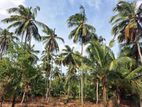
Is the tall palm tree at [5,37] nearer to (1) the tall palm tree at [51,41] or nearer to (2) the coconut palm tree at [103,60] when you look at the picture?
(1) the tall palm tree at [51,41]

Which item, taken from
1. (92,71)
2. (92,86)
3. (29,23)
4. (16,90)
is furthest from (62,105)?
(92,71)

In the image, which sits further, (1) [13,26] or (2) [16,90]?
(1) [13,26]

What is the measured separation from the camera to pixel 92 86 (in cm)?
5675

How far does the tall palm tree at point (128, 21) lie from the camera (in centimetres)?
3550

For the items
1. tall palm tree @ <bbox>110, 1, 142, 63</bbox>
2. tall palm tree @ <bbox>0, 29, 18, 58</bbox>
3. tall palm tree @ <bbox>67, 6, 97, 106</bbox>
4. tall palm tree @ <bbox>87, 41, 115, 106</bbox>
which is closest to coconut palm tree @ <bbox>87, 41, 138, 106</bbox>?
tall palm tree @ <bbox>87, 41, 115, 106</bbox>

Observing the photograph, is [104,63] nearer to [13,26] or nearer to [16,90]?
[16,90]

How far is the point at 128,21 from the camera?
36.7 meters

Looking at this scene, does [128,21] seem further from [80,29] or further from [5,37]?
[5,37]

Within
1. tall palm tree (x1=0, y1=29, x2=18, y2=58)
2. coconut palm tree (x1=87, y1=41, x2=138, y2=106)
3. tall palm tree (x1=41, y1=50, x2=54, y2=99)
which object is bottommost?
coconut palm tree (x1=87, y1=41, x2=138, y2=106)

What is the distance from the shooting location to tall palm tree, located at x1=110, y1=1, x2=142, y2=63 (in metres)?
35.5

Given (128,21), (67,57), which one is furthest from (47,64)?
(128,21)

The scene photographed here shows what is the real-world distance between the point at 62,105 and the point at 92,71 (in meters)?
20.5

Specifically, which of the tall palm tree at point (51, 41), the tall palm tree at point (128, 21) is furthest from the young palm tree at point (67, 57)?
the tall palm tree at point (128, 21)

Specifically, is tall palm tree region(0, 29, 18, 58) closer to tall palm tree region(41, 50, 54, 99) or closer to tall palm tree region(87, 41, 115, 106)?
tall palm tree region(41, 50, 54, 99)
